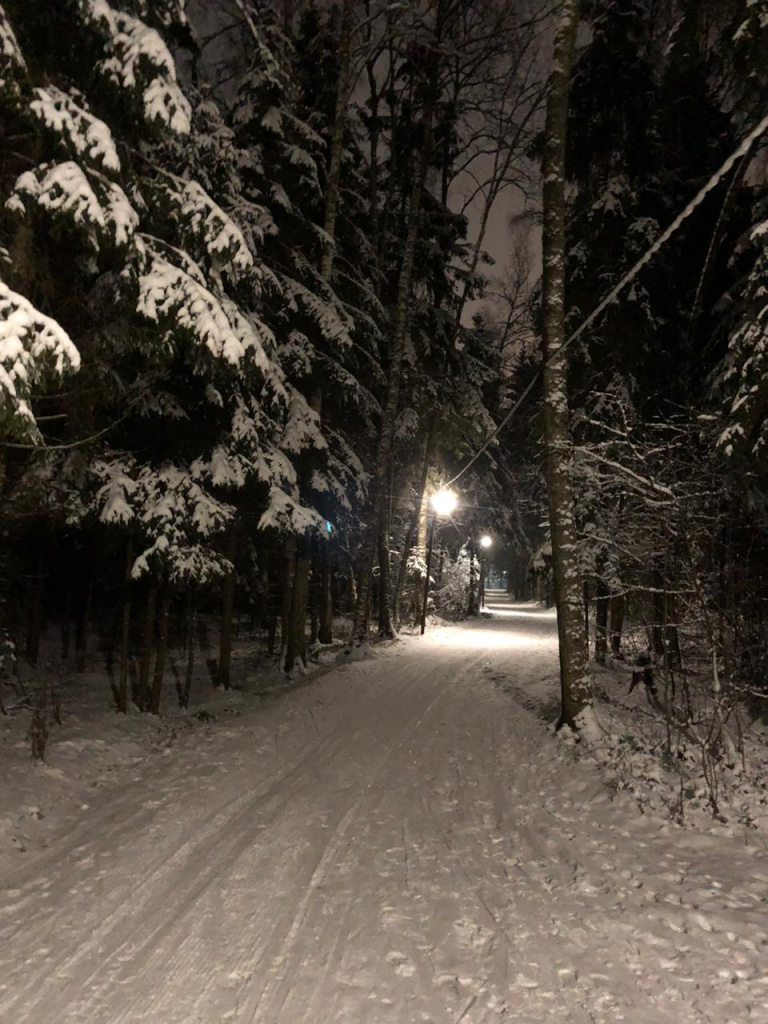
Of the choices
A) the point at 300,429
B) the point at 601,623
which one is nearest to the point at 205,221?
the point at 300,429

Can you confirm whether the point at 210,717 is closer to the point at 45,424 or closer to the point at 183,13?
the point at 45,424

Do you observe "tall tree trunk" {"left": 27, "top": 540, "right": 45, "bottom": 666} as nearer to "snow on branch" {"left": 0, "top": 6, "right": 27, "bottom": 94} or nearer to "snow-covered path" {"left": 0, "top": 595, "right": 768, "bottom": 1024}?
"snow-covered path" {"left": 0, "top": 595, "right": 768, "bottom": 1024}

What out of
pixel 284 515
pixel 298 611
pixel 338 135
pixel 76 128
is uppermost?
pixel 338 135

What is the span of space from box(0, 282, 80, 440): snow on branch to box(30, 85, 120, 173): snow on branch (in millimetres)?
1395

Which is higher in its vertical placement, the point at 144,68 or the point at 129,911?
the point at 144,68

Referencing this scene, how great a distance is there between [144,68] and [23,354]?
2.71 metres

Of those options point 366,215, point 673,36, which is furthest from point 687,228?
point 366,215

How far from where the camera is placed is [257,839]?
4.94 meters

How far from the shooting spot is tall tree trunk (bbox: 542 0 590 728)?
25.7 feet

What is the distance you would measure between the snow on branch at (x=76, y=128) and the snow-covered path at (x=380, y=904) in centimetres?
529

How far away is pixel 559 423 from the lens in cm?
793

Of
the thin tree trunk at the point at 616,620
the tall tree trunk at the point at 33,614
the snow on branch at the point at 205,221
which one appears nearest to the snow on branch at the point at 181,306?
the snow on branch at the point at 205,221

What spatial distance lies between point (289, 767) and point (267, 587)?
11645 millimetres

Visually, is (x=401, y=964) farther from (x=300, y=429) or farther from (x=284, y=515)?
(x=300, y=429)
